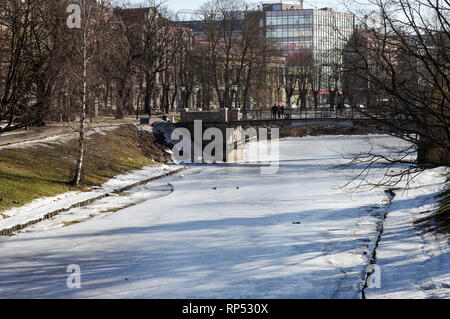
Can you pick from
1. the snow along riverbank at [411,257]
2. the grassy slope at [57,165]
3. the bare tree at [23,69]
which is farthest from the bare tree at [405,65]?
the grassy slope at [57,165]

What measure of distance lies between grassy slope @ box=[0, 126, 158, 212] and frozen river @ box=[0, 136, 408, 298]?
381 cm

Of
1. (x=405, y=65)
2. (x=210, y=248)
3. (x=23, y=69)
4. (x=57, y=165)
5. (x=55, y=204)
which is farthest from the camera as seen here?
(x=57, y=165)

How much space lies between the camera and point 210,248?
21969 millimetres

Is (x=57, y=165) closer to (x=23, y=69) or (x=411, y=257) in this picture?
(x=23, y=69)

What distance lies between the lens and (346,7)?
19078mm

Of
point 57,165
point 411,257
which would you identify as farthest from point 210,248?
point 57,165

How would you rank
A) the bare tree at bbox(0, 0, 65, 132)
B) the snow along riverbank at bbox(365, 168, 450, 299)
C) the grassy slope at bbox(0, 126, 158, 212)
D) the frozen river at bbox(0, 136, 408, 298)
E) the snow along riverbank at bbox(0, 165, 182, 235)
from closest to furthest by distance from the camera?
the snow along riverbank at bbox(365, 168, 450, 299) → the frozen river at bbox(0, 136, 408, 298) → the bare tree at bbox(0, 0, 65, 132) → the snow along riverbank at bbox(0, 165, 182, 235) → the grassy slope at bbox(0, 126, 158, 212)

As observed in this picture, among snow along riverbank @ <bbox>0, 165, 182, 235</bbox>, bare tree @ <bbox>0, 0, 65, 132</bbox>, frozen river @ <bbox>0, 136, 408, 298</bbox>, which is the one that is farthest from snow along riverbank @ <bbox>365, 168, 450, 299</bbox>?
bare tree @ <bbox>0, 0, 65, 132</bbox>

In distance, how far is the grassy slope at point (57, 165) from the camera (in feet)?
98.8

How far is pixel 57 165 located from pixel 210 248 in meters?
17.8

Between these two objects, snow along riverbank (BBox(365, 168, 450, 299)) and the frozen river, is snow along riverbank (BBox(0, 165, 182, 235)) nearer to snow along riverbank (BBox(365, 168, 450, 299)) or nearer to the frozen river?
the frozen river

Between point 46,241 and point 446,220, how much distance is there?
44.0 feet

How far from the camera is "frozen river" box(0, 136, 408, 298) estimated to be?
17.4 m

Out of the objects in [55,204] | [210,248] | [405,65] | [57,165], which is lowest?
[210,248]
